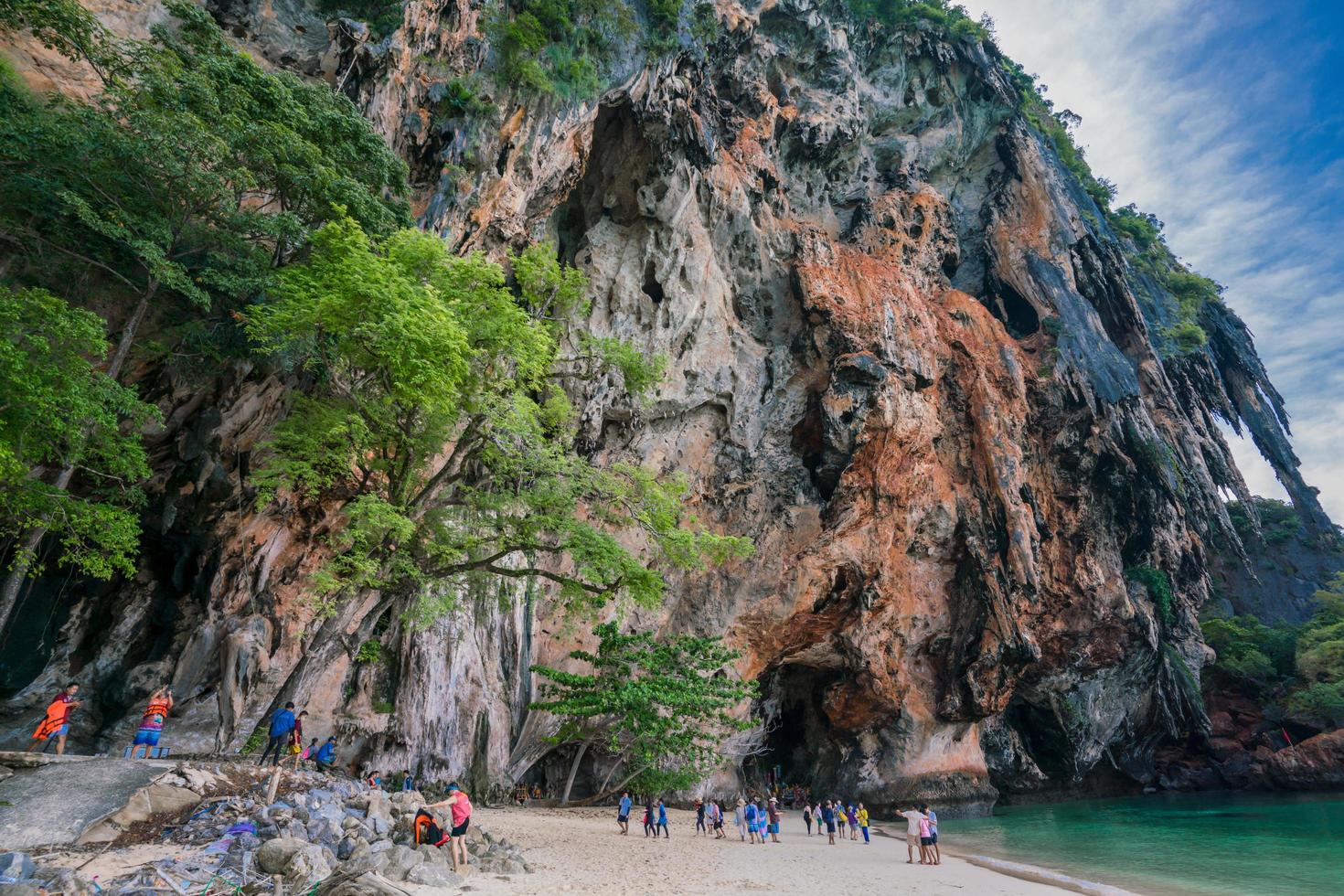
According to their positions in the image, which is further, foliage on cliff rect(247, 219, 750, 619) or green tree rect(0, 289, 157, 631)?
foliage on cliff rect(247, 219, 750, 619)

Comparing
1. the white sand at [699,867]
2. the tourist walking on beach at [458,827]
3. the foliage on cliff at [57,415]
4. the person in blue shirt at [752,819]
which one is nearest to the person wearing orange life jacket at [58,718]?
the foliage on cliff at [57,415]

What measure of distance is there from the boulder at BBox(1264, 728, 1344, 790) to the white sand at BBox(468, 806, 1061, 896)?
1086 inches

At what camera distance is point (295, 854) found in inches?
209

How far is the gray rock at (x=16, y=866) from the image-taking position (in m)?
4.29

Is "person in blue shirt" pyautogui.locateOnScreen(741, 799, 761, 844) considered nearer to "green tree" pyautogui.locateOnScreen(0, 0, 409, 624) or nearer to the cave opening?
the cave opening

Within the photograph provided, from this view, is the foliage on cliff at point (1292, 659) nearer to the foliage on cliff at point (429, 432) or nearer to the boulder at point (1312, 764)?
the boulder at point (1312, 764)

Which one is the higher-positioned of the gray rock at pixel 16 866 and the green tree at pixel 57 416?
the green tree at pixel 57 416

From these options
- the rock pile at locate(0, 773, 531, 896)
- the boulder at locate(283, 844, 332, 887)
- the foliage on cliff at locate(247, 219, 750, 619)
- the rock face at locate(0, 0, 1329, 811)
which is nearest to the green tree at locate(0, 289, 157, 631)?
the foliage on cliff at locate(247, 219, 750, 619)

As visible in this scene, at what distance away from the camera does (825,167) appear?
28.6 meters

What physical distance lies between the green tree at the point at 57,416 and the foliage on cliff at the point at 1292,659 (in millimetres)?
42963

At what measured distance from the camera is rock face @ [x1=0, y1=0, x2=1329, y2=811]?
13023 mm

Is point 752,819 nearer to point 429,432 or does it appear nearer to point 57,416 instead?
point 429,432

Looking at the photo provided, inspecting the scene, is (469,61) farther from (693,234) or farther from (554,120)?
(693,234)

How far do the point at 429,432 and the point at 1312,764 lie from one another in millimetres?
40000
